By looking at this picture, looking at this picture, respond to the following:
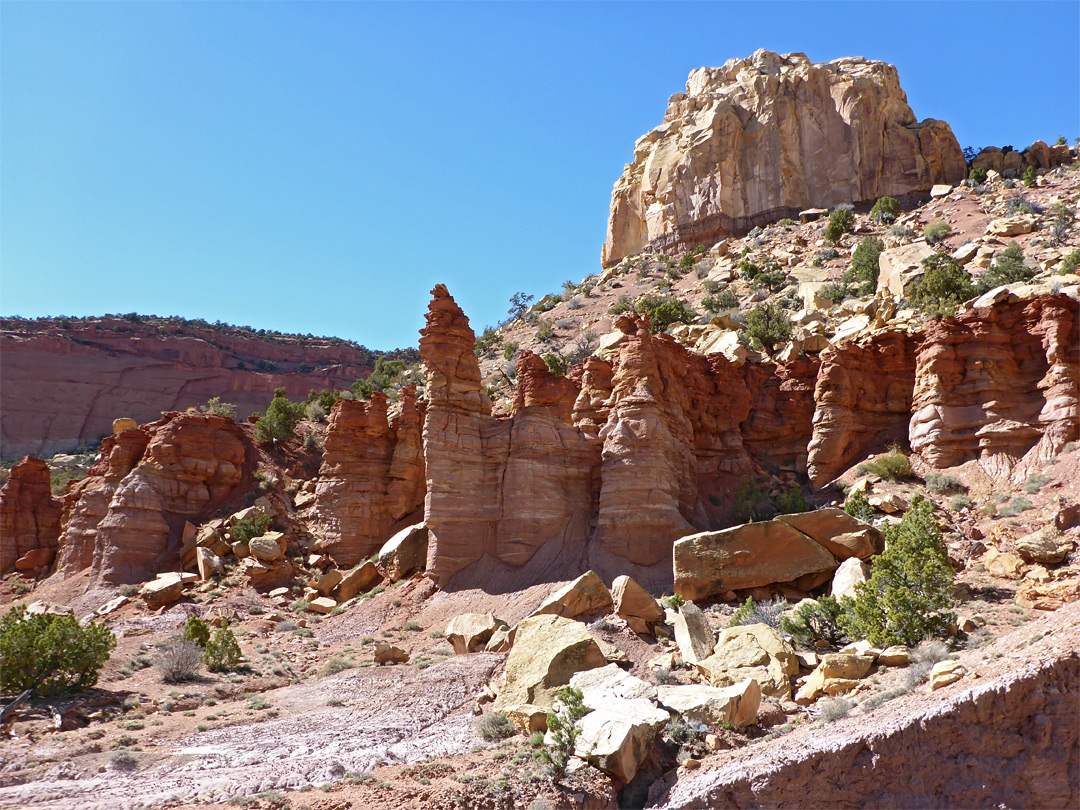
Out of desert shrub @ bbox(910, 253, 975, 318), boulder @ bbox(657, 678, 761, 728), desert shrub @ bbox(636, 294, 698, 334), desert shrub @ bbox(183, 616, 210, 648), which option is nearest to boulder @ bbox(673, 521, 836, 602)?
boulder @ bbox(657, 678, 761, 728)

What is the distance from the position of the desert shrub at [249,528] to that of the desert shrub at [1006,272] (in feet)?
92.9

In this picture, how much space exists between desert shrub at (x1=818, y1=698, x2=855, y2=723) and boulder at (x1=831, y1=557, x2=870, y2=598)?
4870 millimetres

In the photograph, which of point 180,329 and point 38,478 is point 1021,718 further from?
point 180,329

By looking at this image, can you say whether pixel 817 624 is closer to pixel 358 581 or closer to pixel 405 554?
pixel 405 554

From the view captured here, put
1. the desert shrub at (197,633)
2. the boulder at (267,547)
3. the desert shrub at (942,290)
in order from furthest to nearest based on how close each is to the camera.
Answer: the desert shrub at (942,290) → the boulder at (267,547) → the desert shrub at (197,633)

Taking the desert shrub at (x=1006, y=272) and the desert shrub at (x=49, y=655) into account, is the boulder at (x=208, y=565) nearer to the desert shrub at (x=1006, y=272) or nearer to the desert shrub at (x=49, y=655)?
the desert shrub at (x=49, y=655)

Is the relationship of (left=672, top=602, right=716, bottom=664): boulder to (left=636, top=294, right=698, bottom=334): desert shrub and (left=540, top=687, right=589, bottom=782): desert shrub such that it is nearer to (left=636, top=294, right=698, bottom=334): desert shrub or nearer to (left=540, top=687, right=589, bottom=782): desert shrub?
(left=540, top=687, right=589, bottom=782): desert shrub

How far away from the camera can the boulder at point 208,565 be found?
87.9ft

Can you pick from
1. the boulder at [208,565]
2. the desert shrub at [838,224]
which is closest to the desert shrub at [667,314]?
the desert shrub at [838,224]

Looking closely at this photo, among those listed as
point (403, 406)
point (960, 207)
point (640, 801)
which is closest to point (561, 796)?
point (640, 801)

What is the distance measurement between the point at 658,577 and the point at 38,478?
27.1 meters

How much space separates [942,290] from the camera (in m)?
29.9

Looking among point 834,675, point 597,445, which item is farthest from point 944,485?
point 834,675

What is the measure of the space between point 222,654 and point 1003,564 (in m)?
19.2
